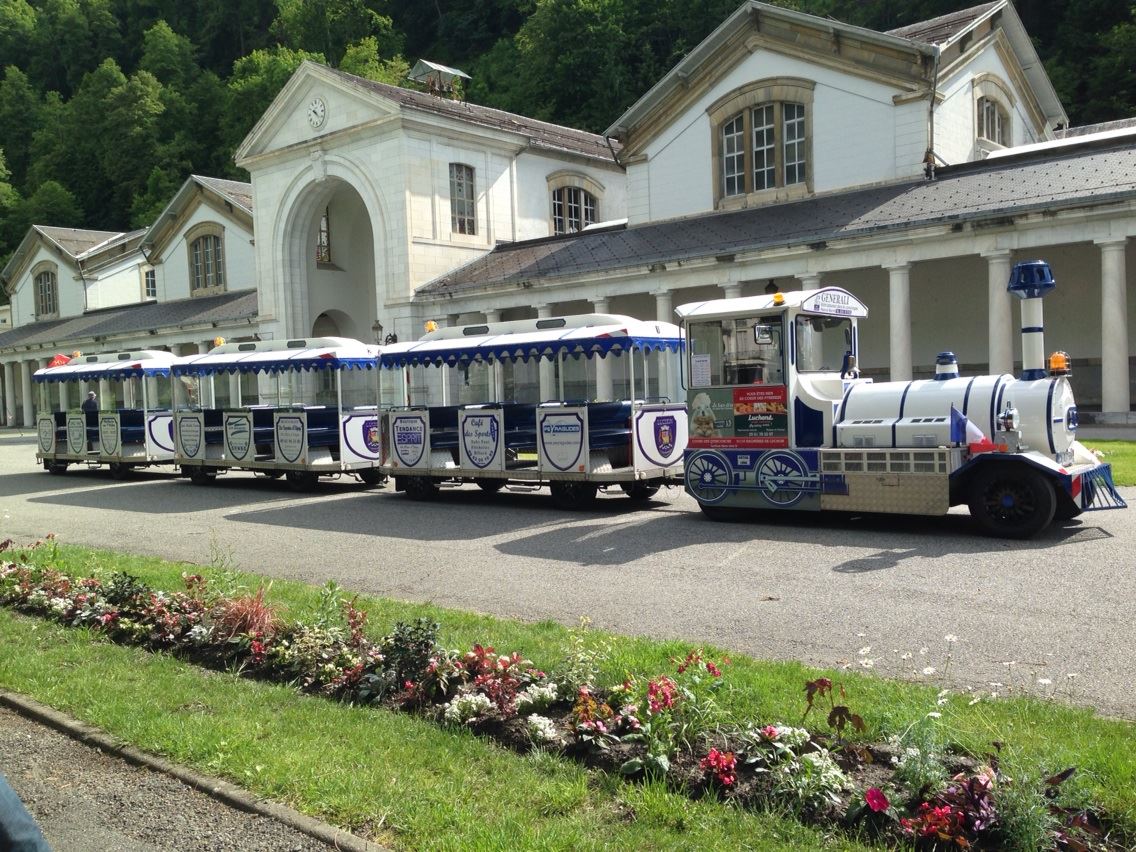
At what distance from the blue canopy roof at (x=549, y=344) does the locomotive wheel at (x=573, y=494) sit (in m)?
2.09

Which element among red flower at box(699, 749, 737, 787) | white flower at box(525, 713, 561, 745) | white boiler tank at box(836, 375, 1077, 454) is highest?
white boiler tank at box(836, 375, 1077, 454)

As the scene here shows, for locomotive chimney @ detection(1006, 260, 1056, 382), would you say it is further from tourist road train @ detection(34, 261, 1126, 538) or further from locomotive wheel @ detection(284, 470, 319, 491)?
locomotive wheel @ detection(284, 470, 319, 491)

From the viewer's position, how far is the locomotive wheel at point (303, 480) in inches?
807

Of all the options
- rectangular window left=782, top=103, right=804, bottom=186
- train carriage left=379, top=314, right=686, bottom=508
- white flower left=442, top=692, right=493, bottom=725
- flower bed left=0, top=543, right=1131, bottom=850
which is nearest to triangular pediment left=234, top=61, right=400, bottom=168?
rectangular window left=782, top=103, right=804, bottom=186

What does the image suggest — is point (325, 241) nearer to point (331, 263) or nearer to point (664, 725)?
point (331, 263)

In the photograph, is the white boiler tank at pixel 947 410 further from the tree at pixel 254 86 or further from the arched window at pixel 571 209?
the tree at pixel 254 86

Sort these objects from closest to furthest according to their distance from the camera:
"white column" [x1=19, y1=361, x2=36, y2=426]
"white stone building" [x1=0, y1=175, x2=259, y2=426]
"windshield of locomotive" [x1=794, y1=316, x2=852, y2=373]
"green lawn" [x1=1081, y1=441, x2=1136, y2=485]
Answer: "windshield of locomotive" [x1=794, y1=316, x2=852, y2=373] < "green lawn" [x1=1081, y1=441, x2=1136, y2=485] < "white stone building" [x1=0, y1=175, x2=259, y2=426] < "white column" [x1=19, y1=361, x2=36, y2=426]

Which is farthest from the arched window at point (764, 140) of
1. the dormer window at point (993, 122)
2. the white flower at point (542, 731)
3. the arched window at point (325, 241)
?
the white flower at point (542, 731)

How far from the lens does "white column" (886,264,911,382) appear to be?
25.4 meters

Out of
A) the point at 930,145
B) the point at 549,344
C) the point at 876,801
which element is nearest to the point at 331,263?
the point at 930,145

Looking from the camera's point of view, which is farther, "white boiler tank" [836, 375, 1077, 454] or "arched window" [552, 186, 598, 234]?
"arched window" [552, 186, 598, 234]

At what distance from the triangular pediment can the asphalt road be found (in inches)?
907

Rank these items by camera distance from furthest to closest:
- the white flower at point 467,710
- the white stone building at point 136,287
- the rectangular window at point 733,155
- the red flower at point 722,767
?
1. the white stone building at point 136,287
2. the rectangular window at point 733,155
3. the white flower at point 467,710
4. the red flower at point 722,767

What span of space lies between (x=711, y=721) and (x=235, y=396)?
794 inches
